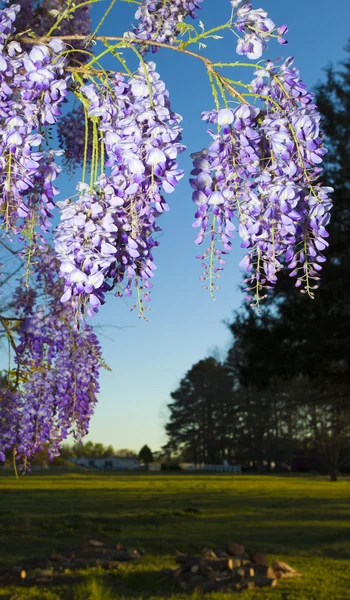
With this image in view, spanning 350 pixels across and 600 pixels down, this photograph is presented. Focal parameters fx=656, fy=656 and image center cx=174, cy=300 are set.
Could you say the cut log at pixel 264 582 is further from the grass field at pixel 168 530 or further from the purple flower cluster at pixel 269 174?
the purple flower cluster at pixel 269 174

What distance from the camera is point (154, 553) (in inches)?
519

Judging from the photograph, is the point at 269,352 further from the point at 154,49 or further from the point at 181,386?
the point at 181,386

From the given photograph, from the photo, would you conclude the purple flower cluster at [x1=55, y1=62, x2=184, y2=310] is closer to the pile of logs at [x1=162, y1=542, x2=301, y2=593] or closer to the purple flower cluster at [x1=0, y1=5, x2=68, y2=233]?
the purple flower cluster at [x1=0, y1=5, x2=68, y2=233]

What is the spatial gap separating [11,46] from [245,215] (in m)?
1.26

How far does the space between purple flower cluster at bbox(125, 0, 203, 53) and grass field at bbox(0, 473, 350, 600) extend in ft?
25.3

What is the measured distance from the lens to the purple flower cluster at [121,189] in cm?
252

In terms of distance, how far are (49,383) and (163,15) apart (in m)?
3.52

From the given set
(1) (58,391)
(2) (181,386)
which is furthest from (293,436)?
(1) (58,391)

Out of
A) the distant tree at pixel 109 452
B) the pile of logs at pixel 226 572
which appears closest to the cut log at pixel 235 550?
the pile of logs at pixel 226 572

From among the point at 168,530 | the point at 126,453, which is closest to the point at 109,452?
the point at 126,453

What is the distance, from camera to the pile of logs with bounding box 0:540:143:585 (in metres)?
10.8

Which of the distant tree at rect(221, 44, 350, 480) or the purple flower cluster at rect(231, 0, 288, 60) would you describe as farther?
the distant tree at rect(221, 44, 350, 480)

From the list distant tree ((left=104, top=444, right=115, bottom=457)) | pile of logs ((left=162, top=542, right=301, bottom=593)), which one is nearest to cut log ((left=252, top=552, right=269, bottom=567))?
pile of logs ((left=162, top=542, right=301, bottom=593))

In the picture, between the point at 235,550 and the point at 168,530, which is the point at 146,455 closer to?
the point at 168,530
